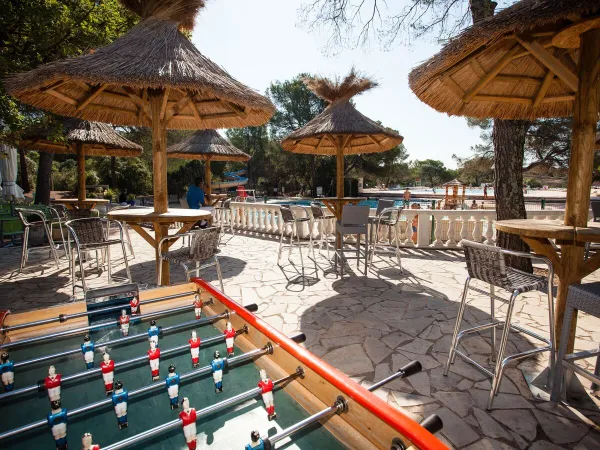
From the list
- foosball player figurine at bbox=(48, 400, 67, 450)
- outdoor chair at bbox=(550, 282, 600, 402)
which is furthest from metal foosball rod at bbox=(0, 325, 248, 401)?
outdoor chair at bbox=(550, 282, 600, 402)

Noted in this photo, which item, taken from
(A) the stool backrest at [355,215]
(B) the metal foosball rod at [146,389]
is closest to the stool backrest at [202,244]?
(A) the stool backrest at [355,215]

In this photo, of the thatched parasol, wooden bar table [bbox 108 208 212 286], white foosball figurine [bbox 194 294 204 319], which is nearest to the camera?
white foosball figurine [bbox 194 294 204 319]

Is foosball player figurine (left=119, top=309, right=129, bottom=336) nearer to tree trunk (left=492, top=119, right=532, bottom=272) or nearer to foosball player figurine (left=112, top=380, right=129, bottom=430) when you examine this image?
foosball player figurine (left=112, top=380, right=129, bottom=430)

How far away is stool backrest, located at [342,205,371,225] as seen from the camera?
4.98 m

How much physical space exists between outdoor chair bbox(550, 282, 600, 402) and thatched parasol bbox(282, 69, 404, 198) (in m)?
5.03

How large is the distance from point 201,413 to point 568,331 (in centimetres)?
223

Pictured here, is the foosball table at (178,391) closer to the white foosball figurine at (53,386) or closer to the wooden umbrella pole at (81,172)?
the white foosball figurine at (53,386)

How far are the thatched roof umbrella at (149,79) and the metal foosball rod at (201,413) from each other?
346cm

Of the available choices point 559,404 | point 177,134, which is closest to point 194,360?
point 559,404

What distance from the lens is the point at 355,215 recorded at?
5012 mm

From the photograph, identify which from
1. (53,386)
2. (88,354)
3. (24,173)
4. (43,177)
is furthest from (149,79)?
(24,173)

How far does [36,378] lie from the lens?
1.35 m

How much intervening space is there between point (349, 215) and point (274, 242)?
149 inches

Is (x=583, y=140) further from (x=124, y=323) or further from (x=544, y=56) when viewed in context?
(x=124, y=323)
